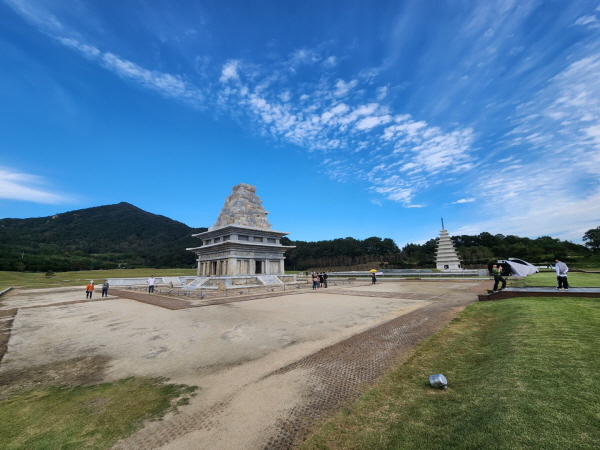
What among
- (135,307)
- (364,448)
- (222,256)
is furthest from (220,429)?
(222,256)

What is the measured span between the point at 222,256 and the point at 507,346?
27.9 metres

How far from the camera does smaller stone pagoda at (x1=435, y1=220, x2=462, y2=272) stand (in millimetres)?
47975

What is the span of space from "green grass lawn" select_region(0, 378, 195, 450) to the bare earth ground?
35 centimetres

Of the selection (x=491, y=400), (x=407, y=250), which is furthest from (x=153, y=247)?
(x=491, y=400)

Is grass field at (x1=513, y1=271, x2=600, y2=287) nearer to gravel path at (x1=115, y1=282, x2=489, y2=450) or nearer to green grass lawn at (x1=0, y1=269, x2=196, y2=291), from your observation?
gravel path at (x1=115, y1=282, x2=489, y2=450)

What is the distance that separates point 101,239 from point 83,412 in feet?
455

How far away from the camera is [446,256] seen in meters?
49.2

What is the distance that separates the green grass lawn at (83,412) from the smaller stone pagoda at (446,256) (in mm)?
51283

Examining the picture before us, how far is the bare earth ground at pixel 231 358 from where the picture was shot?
3.99 metres

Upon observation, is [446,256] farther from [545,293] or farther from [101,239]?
[101,239]

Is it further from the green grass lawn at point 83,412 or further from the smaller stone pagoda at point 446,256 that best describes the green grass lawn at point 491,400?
the smaller stone pagoda at point 446,256

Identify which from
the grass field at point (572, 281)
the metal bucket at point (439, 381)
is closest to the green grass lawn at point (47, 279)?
the metal bucket at point (439, 381)

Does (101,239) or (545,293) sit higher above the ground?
(101,239)

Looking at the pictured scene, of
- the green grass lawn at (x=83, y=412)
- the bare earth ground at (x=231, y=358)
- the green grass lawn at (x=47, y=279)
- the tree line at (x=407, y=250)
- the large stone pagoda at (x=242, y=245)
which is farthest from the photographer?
the tree line at (x=407, y=250)
